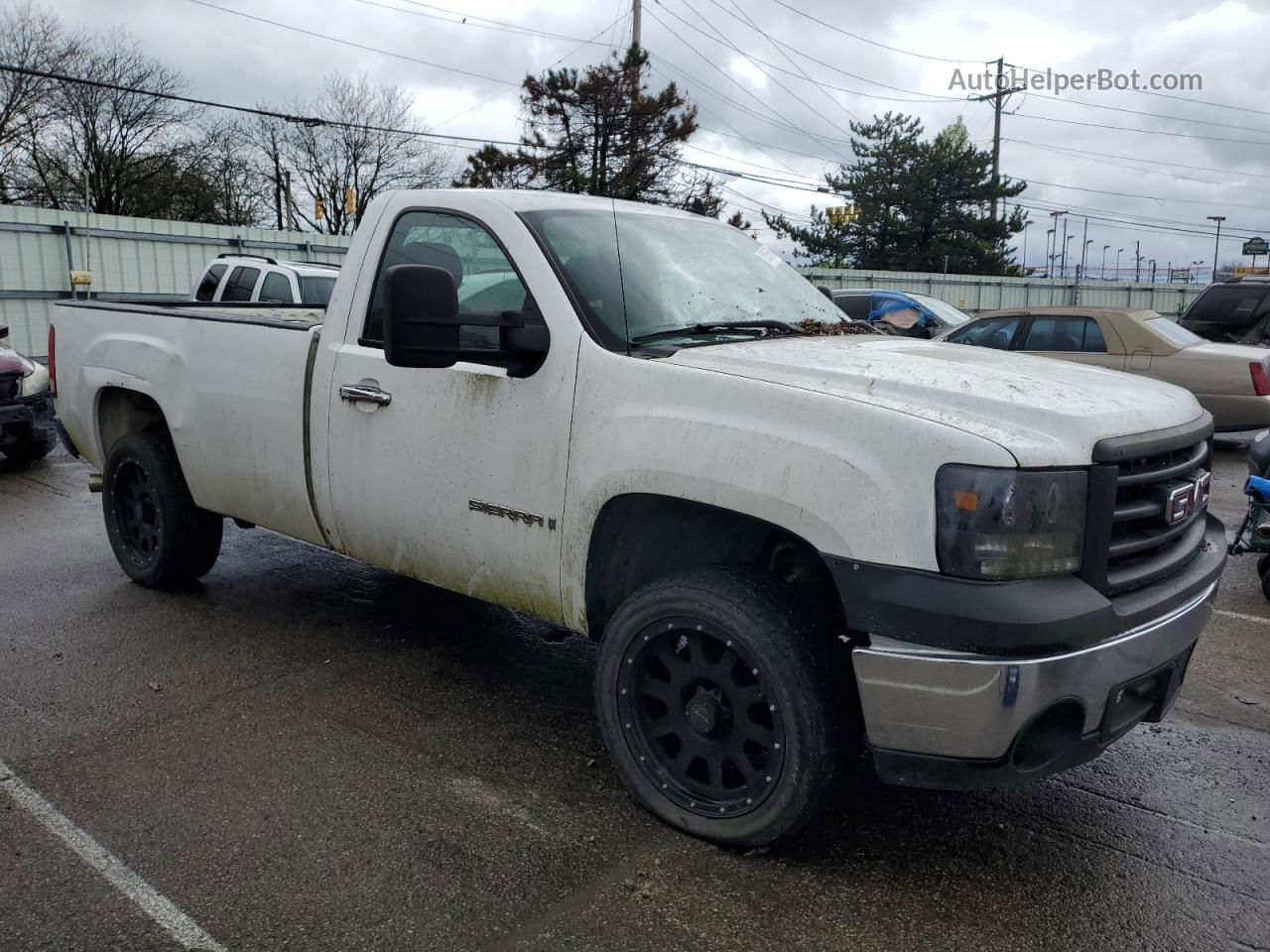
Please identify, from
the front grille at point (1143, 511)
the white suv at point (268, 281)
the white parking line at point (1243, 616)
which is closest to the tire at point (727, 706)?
the front grille at point (1143, 511)

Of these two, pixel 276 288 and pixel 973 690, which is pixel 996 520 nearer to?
pixel 973 690

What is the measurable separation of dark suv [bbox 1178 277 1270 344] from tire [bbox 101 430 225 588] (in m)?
13.2

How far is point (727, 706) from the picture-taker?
9.95 ft

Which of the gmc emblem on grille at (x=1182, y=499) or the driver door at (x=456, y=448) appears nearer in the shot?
the gmc emblem on grille at (x=1182, y=499)

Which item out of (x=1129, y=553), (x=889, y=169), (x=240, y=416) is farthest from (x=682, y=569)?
(x=889, y=169)

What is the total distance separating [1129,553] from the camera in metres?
2.81

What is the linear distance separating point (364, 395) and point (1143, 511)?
8.84 ft

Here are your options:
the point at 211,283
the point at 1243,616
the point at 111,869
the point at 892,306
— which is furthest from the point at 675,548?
the point at 892,306

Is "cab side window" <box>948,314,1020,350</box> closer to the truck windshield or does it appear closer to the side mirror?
the truck windshield

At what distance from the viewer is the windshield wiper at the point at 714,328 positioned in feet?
11.3

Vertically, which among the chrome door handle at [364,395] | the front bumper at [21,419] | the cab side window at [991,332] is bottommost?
the front bumper at [21,419]

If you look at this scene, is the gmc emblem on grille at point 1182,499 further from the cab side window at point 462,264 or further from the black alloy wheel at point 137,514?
the black alloy wheel at point 137,514

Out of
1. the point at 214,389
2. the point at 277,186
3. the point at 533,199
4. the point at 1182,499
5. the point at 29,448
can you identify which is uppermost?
the point at 277,186

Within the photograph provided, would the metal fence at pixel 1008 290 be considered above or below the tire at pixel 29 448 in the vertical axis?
above
